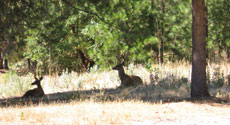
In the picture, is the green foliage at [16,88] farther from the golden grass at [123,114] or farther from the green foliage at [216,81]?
the green foliage at [216,81]

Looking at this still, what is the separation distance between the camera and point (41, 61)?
18.1 m

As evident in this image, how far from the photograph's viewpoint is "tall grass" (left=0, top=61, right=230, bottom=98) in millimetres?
11068

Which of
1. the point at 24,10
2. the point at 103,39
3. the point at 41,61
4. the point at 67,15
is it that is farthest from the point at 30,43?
the point at 24,10

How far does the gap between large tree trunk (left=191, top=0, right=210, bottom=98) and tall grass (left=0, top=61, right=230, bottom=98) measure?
1.35 m

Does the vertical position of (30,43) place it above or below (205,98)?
above

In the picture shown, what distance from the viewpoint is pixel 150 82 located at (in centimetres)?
1240

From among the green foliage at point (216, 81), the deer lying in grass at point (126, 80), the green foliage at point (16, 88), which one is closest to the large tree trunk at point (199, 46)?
the green foliage at point (216, 81)

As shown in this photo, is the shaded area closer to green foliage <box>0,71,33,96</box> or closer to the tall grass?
the tall grass

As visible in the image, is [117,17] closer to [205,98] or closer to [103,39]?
[103,39]

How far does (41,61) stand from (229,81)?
435 inches

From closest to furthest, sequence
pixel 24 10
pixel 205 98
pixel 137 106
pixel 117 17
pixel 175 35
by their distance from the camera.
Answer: pixel 137 106 < pixel 205 98 < pixel 24 10 < pixel 117 17 < pixel 175 35

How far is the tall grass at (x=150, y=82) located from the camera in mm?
11068

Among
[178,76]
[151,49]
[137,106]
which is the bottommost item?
[137,106]

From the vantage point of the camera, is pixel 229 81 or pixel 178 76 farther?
pixel 178 76
